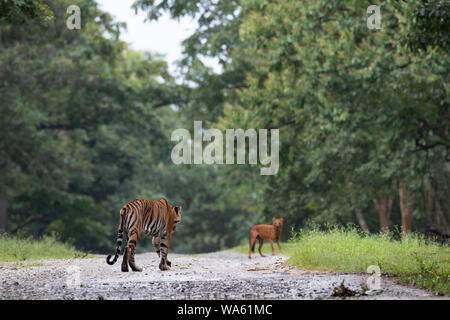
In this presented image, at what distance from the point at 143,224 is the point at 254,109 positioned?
1607cm

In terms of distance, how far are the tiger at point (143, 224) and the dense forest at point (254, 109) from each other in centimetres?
491

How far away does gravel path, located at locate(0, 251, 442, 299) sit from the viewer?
934 centimetres

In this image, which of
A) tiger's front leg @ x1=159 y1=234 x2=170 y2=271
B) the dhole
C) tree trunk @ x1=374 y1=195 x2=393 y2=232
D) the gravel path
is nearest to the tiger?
tiger's front leg @ x1=159 y1=234 x2=170 y2=271

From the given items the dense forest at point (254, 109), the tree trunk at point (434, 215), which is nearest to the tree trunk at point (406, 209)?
the dense forest at point (254, 109)

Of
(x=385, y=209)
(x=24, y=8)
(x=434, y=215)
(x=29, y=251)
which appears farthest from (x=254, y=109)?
(x=24, y=8)

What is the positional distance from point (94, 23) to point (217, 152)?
9.82m

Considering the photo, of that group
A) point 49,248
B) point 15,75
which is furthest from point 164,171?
point 49,248

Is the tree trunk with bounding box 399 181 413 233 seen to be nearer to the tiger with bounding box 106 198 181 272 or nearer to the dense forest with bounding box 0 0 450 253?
the dense forest with bounding box 0 0 450 253

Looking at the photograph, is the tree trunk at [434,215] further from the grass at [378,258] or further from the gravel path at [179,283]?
the gravel path at [179,283]

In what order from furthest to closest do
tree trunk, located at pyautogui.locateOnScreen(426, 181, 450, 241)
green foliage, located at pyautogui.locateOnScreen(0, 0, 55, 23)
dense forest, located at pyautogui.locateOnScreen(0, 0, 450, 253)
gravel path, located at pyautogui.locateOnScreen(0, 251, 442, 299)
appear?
1. tree trunk, located at pyautogui.locateOnScreen(426, 181, 450, 241)
2. dense forest, located at pyautogui.locateOnScreen(0, 0, 450, 253)
3. green foliage, located at pyautogui.locateOnScreen(0, 0, 55, 23)
4. gravel path, located at pyautogui.locateOnScreen(0, 251, 442, 299)

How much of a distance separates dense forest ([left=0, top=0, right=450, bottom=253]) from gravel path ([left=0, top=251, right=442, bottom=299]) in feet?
18.3

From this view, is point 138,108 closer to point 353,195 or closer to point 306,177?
point 306,177

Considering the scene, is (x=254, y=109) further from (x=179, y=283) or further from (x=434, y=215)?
(x=179, y=283)

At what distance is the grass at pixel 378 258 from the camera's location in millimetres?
10828
